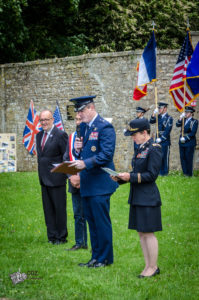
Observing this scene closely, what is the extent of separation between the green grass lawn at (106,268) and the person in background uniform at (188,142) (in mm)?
3192

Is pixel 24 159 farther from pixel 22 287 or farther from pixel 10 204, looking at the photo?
pixel 22 287

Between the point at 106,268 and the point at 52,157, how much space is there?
2.66 m

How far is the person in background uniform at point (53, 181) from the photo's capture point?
28.2 feet

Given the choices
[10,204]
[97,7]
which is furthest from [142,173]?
[97,7]

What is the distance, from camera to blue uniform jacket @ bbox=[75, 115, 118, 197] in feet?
21.7

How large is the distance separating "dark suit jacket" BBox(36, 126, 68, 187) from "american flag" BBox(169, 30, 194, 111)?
7.40m

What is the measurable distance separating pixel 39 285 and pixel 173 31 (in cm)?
2190

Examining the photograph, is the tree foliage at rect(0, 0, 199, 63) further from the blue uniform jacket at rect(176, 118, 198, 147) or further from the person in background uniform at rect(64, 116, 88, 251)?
the person in background uniform at rect(64, 116, 88, 251)

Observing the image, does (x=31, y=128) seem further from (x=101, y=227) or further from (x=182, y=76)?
(x=101, y=227)

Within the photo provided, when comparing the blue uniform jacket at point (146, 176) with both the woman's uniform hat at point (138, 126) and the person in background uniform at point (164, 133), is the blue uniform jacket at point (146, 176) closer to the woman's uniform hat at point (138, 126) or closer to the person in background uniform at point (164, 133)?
the woman's uniform hat at point (138, 126)

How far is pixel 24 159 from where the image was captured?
2288 centimetres

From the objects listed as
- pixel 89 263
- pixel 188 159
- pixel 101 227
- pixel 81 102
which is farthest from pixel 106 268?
pixel 188 159

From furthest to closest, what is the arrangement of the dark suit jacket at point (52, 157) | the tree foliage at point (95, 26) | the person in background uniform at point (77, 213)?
the tree foliage at point (95, 26) → the dark suit jacket at point (52, 157) → the person in background uniform at point (77, 213)

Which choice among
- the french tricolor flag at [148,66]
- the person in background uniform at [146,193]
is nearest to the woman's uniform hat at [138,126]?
the person in background uniform at [146,193]
